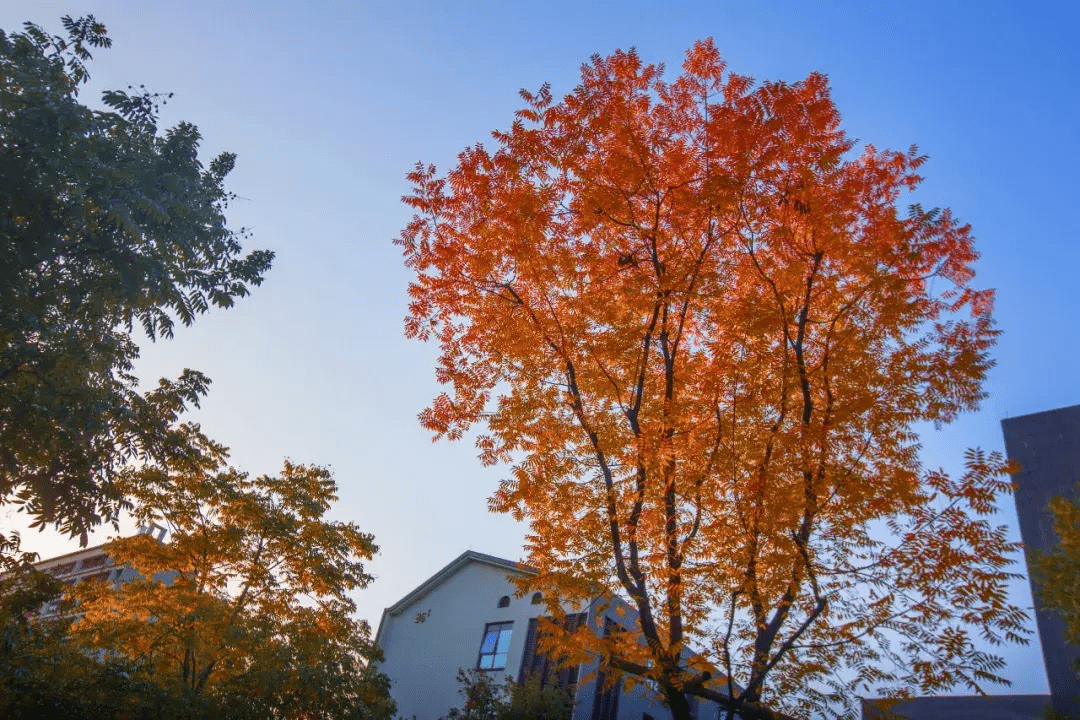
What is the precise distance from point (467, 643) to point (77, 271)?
16.8 meters

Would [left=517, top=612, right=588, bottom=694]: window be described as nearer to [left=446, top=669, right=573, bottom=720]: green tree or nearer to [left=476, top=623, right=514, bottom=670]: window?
[left=446, top=669, right=573, bottom=720]: green tree

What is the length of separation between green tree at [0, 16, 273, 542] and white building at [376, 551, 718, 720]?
12123 mm

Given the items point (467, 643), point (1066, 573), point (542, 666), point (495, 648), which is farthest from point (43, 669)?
point (1066, 573)

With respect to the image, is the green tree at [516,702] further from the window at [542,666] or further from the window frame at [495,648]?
the window frame at [495,648]

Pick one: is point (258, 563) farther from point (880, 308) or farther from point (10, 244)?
point (880, 308)

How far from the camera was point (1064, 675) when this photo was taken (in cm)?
1884

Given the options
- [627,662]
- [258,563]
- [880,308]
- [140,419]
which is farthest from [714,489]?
[258,563]

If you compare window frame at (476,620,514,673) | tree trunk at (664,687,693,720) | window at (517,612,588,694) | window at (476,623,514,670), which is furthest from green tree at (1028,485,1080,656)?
window at (476,623,514,670)

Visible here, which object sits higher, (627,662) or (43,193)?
(43,193)

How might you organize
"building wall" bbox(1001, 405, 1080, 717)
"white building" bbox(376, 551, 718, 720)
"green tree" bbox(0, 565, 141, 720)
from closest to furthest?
→ "green tree" bbox(0, 565, 141, 720) → "building wall" bbox(1001, 405, 1080, 717) → "white building" bbox(376, 551, 718, 720)

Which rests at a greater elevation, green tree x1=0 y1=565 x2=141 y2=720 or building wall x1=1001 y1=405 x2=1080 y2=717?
building wall x1=1001 y1=405 x2=1080 y2=717

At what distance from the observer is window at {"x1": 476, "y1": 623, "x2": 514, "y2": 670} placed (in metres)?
21.7

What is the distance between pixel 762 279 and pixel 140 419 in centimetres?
900

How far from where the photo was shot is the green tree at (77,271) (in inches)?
356
